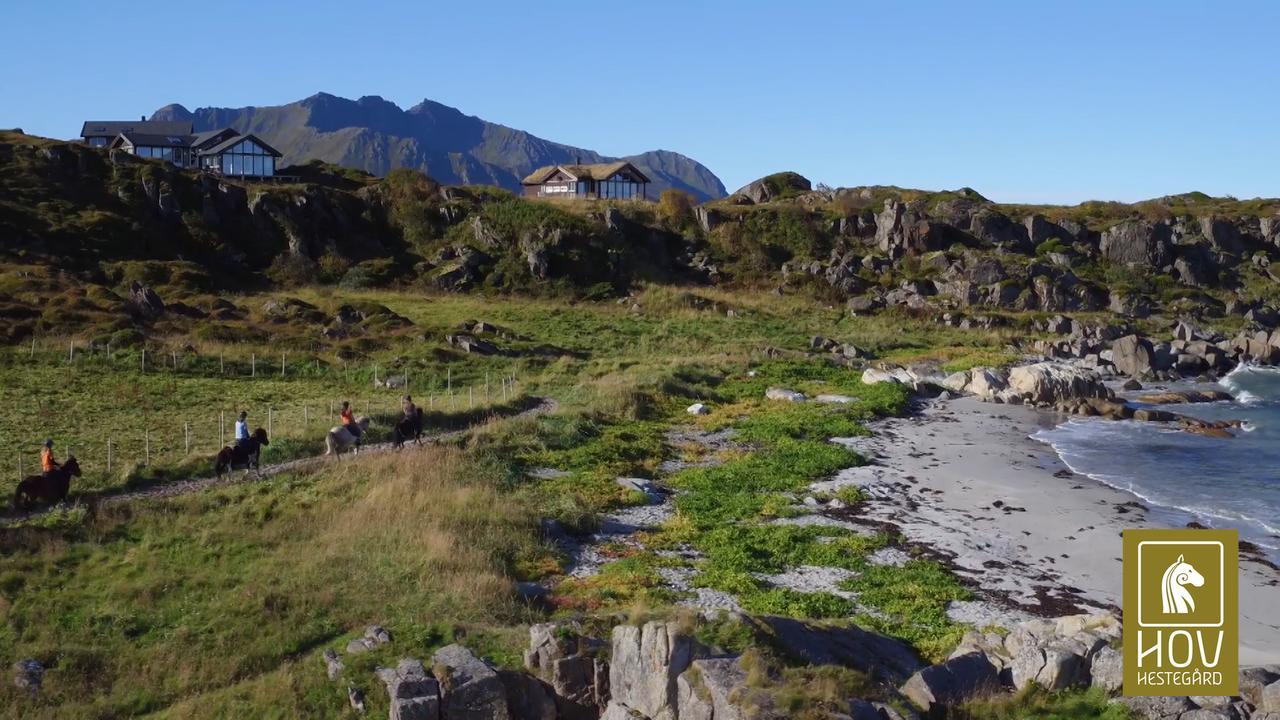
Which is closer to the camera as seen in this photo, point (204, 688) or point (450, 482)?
point (204, 688)

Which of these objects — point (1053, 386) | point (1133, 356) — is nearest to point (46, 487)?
point (1053, 386)

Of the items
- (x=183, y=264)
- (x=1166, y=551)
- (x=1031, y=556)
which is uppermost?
(x=183, y=264)

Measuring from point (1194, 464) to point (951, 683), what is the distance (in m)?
26.1

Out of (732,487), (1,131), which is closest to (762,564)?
(732,487)

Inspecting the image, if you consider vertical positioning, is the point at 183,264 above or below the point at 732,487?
above

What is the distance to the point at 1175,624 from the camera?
1501 centimetres

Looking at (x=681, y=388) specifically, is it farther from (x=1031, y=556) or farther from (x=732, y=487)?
(x=1031, y=556)

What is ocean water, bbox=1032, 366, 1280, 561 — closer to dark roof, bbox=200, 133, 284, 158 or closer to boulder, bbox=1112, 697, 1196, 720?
boulder, bbox=1112, 697, 1196, 720

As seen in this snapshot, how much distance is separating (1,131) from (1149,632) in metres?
97.3

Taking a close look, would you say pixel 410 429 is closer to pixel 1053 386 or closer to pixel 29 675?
pixel 29 675

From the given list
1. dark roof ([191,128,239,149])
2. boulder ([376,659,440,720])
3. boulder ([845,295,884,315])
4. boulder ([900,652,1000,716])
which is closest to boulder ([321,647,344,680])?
boulder ([376,659,440,720])

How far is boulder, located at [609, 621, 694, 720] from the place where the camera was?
45.1 feet

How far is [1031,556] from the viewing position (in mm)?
24516

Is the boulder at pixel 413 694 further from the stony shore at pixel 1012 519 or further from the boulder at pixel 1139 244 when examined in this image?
the boulder at pixel 1139 244
